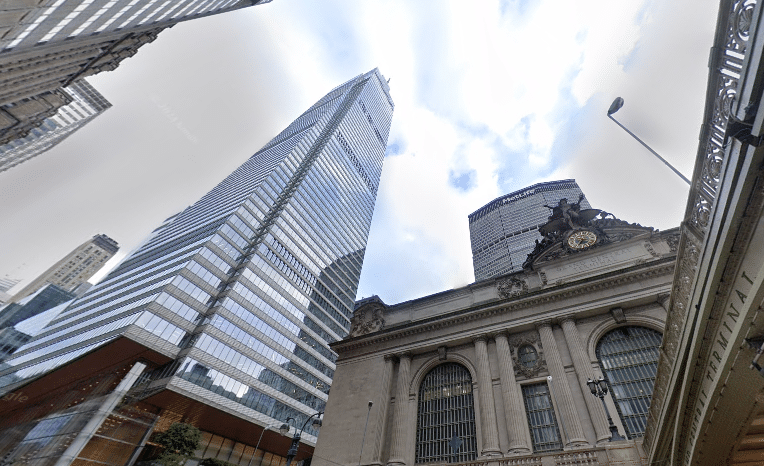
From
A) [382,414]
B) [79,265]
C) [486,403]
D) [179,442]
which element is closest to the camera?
[486,403]

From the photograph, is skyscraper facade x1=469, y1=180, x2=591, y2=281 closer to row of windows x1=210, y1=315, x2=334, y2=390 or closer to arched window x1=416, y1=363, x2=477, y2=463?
row of windows x1=210, y1=315, x2=334, y2=390

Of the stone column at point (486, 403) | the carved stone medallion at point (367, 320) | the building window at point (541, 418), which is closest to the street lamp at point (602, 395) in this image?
the building window at point (541, 418)

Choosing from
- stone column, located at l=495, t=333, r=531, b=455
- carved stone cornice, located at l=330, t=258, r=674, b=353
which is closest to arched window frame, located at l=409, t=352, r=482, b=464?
stone column, located at l=495, t=333, r=531, b=455

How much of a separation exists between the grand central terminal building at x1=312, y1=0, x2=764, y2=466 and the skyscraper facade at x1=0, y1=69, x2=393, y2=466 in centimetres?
2136

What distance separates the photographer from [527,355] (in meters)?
22.1

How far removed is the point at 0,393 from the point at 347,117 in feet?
326

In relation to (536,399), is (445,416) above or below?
below

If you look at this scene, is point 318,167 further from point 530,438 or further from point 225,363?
point 530,438

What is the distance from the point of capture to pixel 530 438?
18.7 m

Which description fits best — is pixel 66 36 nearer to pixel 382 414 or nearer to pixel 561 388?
pixel 382 414

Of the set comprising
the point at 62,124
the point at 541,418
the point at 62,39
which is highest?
the point at 62,124

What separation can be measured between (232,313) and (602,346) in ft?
137

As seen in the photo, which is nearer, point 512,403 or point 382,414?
point 512,403

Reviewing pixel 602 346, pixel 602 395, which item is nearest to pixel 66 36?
pixel 602 395
